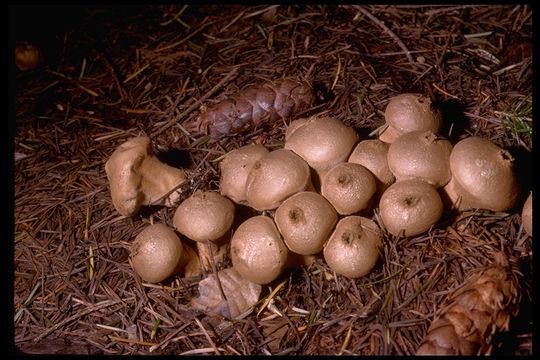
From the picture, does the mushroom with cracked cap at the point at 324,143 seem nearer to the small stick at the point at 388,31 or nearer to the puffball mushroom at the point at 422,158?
the puffball mushroom at the point at 422,158

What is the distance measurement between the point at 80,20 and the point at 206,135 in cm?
208

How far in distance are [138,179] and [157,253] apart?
51 cm

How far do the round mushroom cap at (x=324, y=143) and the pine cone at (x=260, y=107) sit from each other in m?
0.52

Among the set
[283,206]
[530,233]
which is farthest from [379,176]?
[530,233]

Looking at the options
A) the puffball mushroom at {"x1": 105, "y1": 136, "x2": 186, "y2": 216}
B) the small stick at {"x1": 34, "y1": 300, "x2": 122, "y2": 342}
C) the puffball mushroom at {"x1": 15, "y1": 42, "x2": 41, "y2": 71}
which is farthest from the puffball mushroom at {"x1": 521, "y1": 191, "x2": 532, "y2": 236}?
the puffball mushroom at {"x1": 15, "y1": 42, "x2": 41, "y2": 71}

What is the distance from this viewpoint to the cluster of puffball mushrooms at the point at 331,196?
2.36 meters

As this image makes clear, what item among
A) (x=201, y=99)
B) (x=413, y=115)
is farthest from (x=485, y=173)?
(x=201, y=99)

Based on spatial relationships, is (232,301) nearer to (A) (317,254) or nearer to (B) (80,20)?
(A) (317,254)

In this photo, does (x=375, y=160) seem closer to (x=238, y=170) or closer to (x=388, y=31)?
(x=238, y=170)

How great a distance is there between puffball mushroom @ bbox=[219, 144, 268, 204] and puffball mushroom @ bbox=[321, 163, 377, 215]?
0.46 meters

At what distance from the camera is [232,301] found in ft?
8.40

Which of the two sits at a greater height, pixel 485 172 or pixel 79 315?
pixel 485 172

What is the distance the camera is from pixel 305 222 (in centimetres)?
233

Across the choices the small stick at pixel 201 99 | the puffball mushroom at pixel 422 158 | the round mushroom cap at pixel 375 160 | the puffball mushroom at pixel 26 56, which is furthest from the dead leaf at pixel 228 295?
the puffball mushroom at pixel 26 56
